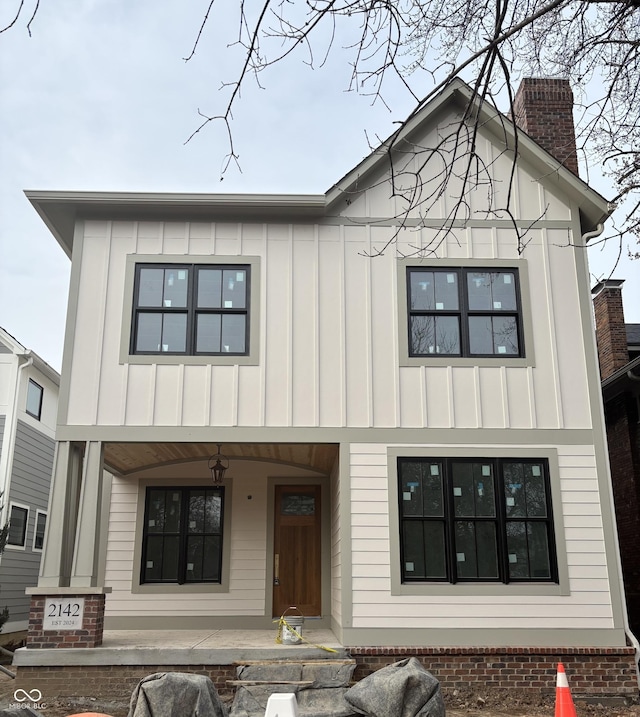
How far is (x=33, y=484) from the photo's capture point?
16.6 metres

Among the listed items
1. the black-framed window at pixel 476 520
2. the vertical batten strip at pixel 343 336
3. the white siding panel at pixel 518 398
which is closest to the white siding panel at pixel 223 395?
the vertical batten strip at pixel 343 336

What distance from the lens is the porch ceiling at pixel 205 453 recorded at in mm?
Answer: 10320

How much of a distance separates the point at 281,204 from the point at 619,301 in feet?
29.6

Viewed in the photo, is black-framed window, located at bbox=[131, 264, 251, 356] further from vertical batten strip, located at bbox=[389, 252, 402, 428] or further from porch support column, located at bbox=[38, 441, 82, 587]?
vertical batten strip, located at bbox=[389, 252, 402, 428]

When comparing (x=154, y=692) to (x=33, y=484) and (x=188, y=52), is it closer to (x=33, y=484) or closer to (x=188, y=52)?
(x=188, y=52)

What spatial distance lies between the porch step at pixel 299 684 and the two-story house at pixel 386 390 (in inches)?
22.8

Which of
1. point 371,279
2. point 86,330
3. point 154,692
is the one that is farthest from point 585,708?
point 86,330

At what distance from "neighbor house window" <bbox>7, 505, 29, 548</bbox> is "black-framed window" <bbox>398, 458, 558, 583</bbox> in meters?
9.51

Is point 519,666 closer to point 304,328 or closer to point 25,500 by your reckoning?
point 304,328

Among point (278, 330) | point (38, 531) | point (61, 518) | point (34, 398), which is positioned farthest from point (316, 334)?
point (38, 531)

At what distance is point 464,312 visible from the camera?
1007cm

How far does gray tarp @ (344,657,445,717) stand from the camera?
6961 millimetres
